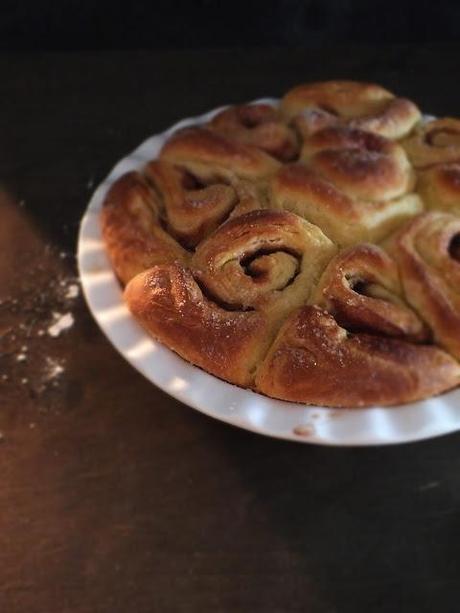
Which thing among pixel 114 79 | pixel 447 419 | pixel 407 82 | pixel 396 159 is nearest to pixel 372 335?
pixel 447 419

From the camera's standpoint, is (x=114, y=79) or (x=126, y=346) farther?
(x=114, y=79)

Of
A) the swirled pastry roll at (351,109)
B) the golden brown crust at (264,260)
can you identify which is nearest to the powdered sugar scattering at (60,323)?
the golden brown crust at (264,260)

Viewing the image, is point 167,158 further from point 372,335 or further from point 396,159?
point 372,335

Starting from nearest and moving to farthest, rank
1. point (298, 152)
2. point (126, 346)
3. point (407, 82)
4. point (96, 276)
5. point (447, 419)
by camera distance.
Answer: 1. point (447, 419)
2. point (126, 346)
3. point (96, 276)
4. point (298, 152)
5. point (407, 82)

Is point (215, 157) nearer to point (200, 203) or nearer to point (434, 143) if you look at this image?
point (200, 203)

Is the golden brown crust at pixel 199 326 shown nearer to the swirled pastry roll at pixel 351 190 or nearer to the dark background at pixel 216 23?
the swirled pastry roll at pixel 351 190

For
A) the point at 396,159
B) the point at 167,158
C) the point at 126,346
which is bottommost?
the point at 126,346

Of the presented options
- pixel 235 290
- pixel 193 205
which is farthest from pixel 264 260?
pixel 193 205

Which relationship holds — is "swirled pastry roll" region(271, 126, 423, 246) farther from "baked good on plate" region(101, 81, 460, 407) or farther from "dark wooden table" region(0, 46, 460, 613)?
"dark wooden table" region(0, 46, 460, 613)
